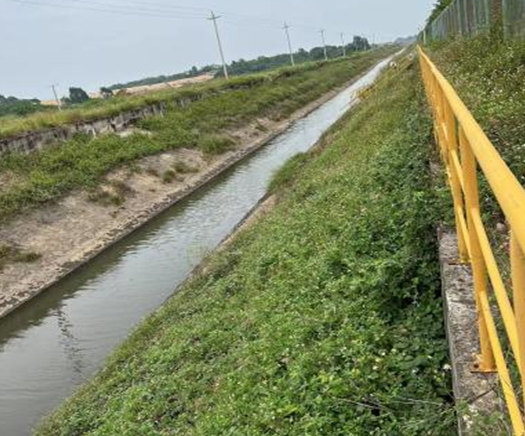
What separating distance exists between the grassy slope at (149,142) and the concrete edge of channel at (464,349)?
2175 centimetres

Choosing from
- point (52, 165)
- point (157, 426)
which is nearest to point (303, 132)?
point (52, 165)

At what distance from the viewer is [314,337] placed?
→ 6.23 metres

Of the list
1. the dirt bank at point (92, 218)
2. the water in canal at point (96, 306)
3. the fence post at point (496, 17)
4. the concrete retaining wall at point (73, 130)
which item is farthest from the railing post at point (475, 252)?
the concrete retaining wall at point (73, 130)

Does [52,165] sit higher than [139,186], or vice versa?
[52,165]

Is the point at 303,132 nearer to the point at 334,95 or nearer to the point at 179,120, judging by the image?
the point at 179,120

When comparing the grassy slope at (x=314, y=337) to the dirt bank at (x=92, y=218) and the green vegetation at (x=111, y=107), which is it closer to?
the dirt bank at (x=92, y=218)

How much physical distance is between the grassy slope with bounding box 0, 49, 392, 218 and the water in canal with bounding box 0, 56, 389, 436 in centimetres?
478

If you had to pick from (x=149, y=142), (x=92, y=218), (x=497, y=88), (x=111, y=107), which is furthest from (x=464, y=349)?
(x=111, y=107)

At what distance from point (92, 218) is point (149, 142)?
10.5 metres

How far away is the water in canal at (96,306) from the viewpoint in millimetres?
13430

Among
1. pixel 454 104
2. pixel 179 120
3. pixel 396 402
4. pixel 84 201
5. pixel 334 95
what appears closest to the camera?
pixel 454 104

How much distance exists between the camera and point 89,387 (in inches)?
433

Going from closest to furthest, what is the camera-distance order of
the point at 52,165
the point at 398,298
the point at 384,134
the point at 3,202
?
the point at 398,298, the point at 384,134, the point at 3,202, the point at 52,165

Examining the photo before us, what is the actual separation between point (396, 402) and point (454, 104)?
213cm
